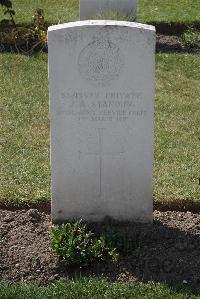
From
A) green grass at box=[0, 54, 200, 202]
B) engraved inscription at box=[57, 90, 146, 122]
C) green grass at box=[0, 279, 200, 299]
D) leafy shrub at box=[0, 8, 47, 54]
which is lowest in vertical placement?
green grass at box=[0, 279, 200, 299]

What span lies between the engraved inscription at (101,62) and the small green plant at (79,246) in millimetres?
1072

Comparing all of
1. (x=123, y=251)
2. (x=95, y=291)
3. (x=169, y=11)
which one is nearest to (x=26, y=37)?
(x=169, y=11)

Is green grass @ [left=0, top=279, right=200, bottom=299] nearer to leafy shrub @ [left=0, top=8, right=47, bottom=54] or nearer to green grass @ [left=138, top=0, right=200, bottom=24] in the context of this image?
leafy shrub @ [left=0, top=8, right=47, bottom=54]

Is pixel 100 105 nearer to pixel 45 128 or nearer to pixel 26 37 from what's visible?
pixel 45 128

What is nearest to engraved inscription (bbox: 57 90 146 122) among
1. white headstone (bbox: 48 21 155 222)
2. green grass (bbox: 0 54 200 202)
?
white headstone (bbox: 48 21 155 222)

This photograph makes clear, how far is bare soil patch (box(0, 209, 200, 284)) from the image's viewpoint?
15.6 ft

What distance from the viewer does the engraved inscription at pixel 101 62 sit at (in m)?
A: 4.87

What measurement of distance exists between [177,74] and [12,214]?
4.85 meters

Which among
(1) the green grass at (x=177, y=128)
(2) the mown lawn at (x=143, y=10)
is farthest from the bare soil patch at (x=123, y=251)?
(2) the mown lawn at (x=143, y=10)

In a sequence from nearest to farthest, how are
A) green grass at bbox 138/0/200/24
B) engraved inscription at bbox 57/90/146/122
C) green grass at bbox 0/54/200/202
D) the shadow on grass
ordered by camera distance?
1. the shadow on grass
2. engraved inscription at bbox 57/90/146/122
3. green grass at bbox 0/54/200/202
4. green grass at bbox 138/0/200/24

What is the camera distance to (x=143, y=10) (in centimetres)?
1319

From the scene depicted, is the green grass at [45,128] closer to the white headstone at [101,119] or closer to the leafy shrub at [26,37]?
the leafy shrub at [26,37]

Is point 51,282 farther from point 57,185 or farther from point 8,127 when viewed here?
point 8,127

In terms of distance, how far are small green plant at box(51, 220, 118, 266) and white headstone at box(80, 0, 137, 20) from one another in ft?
20.0
